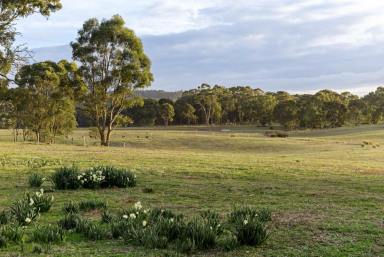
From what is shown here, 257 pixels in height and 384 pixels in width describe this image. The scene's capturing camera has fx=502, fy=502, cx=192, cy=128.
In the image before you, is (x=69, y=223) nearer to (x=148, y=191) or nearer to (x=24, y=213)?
(x=24, y=213)

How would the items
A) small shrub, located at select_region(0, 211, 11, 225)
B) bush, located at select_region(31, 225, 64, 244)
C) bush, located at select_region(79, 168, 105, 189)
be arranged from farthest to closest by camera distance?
bush, located at select_region(79, 168, 105, 189)
small shrub, located at select_region(0, 211, 11, 225)
bush, located at select_region(31, 225, 64, 244)

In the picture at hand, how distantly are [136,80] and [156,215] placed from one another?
131ft

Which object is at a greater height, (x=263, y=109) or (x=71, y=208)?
(x=263, y=109)

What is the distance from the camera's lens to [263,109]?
381 feet

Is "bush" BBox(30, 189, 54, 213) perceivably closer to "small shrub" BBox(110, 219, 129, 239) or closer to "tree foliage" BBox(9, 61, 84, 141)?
"small shrub" BBox(110, 219, 129, 239)

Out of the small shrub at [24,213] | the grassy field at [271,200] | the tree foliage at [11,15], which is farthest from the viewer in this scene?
the tree foliage at [11,15]

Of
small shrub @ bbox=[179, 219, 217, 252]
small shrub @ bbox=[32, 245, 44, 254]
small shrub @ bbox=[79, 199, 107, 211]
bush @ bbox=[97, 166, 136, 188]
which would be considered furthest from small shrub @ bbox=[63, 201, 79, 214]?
bush @ bbox=[97, 166, 136, 188]

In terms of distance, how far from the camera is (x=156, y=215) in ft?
26.0

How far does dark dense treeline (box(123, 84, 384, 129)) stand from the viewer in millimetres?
106000

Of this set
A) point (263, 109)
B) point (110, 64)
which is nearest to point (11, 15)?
point (110, 64)

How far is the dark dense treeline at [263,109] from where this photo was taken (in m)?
106

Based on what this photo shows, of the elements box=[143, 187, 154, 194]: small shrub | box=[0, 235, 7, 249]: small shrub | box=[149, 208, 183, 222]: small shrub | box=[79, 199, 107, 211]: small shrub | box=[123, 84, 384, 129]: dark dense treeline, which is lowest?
box=[143, 187, 154, 194]: small shrub

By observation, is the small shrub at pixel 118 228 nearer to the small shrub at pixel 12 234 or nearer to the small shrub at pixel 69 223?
the small shrub at pixel 69 223

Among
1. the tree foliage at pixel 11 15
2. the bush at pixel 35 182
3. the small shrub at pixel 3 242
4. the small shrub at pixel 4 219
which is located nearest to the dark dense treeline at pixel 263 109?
the tree foliage at pixel 11 15
